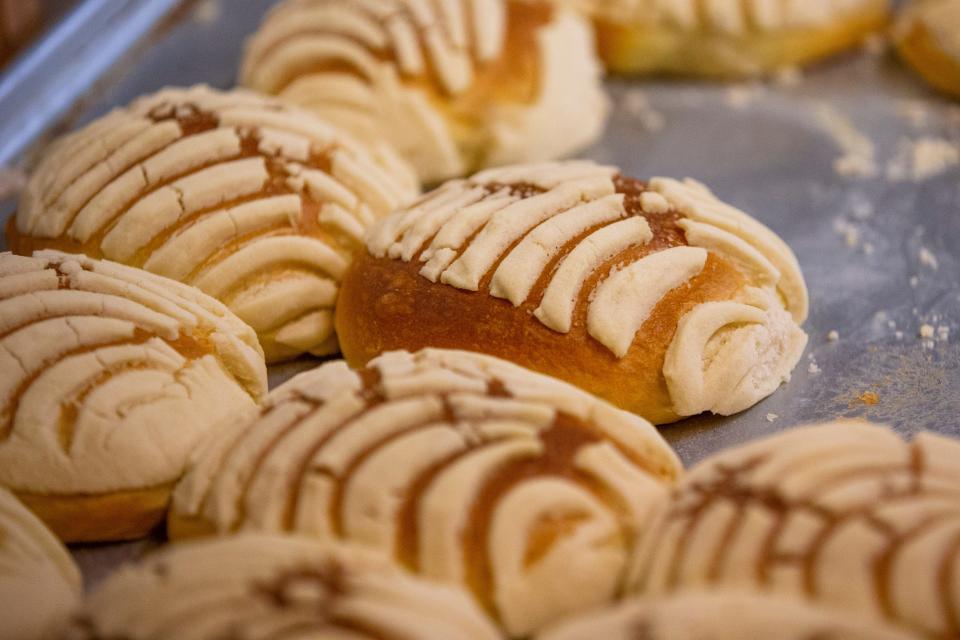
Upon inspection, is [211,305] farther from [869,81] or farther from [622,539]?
[869,81]

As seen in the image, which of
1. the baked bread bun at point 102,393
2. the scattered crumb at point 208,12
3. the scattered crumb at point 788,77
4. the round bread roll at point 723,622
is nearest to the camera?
the round bread roll at point 723,622

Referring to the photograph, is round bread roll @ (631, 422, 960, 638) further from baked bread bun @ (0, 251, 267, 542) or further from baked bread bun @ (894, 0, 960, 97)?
baked bread bun @ (894, 0, 960, 97)

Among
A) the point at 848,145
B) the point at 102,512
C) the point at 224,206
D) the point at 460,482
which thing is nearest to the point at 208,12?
the point at 224,206

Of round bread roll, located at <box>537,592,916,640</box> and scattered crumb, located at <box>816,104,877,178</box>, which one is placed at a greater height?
round bread roll, located at <box>537,592,916,640</box>

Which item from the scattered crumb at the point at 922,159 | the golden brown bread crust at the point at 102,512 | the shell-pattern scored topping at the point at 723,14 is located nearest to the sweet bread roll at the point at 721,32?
the shell-pattern scored topping at the point at 723,14

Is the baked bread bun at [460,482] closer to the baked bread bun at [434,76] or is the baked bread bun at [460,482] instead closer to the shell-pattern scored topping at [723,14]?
the baked bread bun at [434,76]

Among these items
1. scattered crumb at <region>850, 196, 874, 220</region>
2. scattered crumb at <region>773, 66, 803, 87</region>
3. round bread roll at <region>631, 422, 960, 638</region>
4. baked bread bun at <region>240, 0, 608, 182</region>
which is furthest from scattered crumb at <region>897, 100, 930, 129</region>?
round bread roll at <region>631, 422, 960, 638</region>
